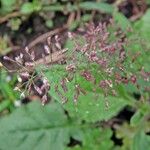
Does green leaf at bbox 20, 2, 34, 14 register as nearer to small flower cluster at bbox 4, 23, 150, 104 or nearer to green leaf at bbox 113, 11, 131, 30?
green leaf at bbox 113, 11, 131, 30

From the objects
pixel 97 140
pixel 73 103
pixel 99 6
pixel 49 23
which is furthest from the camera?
pixel 49 23

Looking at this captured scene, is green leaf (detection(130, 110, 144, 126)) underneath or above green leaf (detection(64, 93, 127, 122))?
underneath

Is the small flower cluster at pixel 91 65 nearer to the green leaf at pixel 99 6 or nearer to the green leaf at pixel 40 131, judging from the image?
the green leaf at pixel 40 131

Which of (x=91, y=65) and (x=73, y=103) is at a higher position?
(x=91, y=65)

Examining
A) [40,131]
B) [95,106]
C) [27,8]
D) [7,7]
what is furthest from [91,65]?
[7,7]

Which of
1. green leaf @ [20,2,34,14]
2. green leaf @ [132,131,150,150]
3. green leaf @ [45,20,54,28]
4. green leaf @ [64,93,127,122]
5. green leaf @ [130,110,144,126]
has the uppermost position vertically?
green leaf @ [20,2,34,14]

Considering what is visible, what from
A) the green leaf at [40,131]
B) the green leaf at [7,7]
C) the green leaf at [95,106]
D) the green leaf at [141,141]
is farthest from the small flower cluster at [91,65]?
the green leaf at [7,7]

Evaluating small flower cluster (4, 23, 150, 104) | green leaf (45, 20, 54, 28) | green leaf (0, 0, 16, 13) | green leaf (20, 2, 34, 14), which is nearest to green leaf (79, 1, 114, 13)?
green leaf (45, 20, 54, 28)

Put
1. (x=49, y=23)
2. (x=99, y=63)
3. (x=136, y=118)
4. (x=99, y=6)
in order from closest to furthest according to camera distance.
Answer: (x=99, y=63)
(x=136, y=118)
(x=99, y=6)
(x=49, y=23)

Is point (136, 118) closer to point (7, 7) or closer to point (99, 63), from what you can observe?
point (99, 63)
